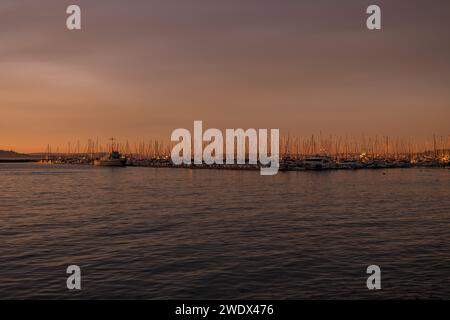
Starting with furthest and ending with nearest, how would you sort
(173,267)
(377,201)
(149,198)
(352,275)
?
(149,198)
(377,201)
(173,267)
(352,275)

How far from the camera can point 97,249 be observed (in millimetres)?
25344

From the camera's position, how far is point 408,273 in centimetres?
1988

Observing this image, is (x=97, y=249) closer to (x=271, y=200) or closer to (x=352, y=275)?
(x=352, y=275)
